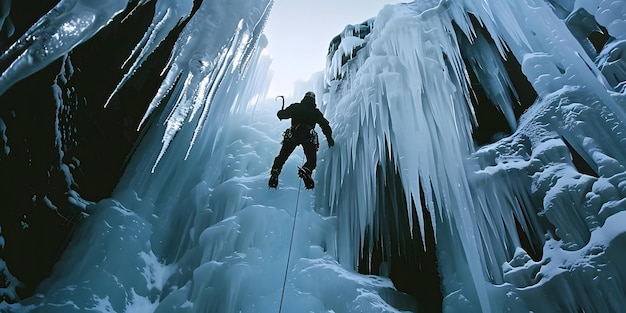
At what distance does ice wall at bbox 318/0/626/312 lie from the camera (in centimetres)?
311

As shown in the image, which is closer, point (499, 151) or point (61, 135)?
point (61, 135)

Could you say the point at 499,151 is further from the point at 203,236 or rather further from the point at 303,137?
the point at 203,236

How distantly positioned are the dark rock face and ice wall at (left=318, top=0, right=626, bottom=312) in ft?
8.72

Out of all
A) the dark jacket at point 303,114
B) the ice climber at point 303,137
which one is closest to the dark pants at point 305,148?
the ice climber at point 303,137

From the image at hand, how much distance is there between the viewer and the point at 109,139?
4.52 meters

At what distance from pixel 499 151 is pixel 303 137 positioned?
226cm

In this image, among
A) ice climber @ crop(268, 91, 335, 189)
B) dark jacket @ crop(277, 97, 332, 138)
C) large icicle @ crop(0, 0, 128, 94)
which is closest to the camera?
large icicle @ crop(0, 0, 128, 94)

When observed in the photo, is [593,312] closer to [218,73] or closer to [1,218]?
[218,73]

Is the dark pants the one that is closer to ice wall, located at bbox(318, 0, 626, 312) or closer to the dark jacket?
the dark jacket

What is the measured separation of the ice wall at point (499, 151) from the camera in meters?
3.11

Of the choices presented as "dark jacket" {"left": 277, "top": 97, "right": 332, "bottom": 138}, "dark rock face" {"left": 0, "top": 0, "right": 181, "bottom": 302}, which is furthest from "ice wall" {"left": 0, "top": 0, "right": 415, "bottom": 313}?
"dark jacket" {"left": 277, "top": 97, "right": 332, "bottom": 138}

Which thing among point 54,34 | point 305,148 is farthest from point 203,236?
point 54,34

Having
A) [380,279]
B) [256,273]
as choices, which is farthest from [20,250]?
[380,279]

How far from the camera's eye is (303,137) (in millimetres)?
4406
